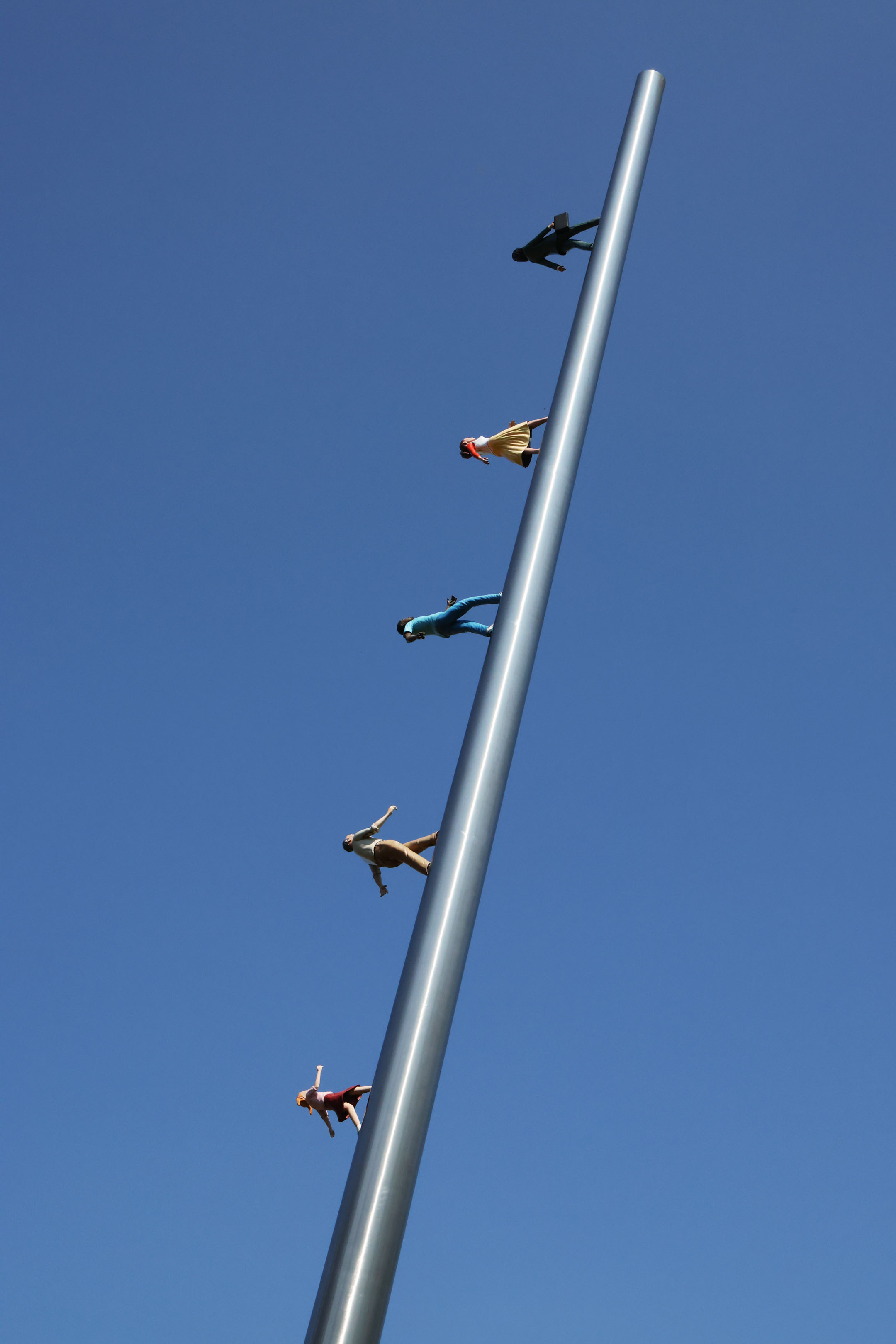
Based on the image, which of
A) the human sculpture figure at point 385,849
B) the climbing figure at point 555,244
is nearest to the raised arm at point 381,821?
the human sculpture figure at point 385,849

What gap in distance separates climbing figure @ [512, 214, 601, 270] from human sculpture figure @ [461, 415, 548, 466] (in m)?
0.98

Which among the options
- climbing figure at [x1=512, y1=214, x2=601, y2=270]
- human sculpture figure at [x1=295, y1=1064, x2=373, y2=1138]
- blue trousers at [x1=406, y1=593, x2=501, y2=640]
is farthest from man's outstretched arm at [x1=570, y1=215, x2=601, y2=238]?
human sculpture figure at [x1=295, y1=1064, x2=373, y2=1138]

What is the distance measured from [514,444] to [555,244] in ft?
3.98

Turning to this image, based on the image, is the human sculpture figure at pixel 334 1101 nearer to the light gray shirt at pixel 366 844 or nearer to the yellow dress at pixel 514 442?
the light gray shirt at pixel 366 844

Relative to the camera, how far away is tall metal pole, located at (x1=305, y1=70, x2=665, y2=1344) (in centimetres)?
361

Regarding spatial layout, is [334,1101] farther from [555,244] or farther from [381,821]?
[555,244]

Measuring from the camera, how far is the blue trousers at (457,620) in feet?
23.3

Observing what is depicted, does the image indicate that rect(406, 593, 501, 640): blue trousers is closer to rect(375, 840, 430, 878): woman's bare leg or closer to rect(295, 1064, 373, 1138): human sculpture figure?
rect(375, 840, 430, 878): woman's bare leg

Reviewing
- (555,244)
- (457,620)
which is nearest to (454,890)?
(457,620)

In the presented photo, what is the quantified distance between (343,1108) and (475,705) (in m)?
2.49

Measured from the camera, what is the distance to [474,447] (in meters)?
7.66

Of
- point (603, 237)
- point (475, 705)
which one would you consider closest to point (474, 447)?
point (603, 237)

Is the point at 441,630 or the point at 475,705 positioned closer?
the point at 475,705

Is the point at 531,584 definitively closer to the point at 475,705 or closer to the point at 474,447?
the point at 475,705
